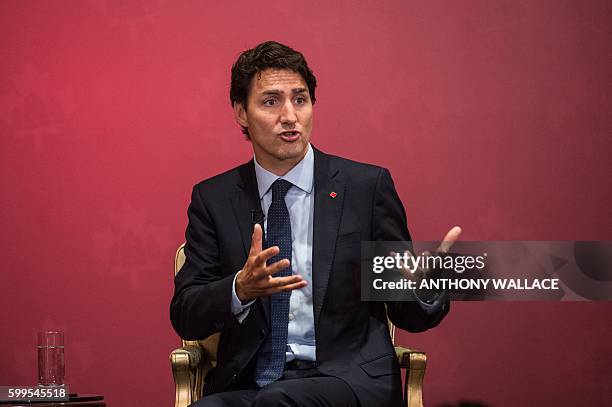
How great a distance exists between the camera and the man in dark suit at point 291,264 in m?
2.81

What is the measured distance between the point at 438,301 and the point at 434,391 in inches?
46.5

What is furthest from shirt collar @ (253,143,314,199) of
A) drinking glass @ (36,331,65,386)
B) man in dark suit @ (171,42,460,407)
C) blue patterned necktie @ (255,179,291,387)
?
drinking glass @ (36,331,65,386)

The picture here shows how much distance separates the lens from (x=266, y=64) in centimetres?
310

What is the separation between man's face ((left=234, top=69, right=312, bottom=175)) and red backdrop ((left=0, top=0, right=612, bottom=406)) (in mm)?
837

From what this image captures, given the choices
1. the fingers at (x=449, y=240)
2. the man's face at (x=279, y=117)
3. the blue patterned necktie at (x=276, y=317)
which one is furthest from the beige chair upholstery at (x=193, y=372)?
the man's face at (x=279, y=117)

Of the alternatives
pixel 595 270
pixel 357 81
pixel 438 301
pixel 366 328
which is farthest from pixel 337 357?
pixel 357 81

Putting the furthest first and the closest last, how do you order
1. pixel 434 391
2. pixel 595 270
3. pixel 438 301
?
pixel 434 391 → pixel 438 301 → pixel 595 270

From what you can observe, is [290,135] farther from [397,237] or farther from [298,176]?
[397,237]

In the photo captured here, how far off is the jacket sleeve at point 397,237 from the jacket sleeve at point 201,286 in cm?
47

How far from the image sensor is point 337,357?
2.85 m

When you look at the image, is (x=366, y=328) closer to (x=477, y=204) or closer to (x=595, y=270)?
(x=595, y=270)

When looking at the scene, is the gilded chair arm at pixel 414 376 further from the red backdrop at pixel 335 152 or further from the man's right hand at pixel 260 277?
the red backdrop at pixel 335 152

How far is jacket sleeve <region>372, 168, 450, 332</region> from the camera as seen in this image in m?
2.81

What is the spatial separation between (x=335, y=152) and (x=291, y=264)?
3.53ft
